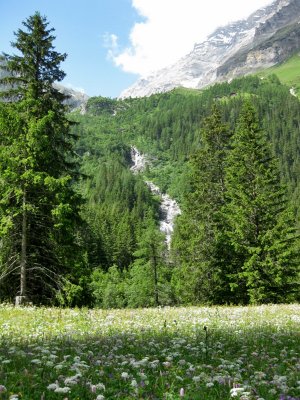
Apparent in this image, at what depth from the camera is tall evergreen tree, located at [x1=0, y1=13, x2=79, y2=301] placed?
1839 centimetres

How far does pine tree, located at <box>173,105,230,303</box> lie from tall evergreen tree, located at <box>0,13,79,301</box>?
44.6ft

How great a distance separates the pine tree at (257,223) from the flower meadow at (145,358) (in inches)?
650

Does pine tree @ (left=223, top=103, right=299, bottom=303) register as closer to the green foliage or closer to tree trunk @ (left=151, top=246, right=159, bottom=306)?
tree trunk @ (left=151, top=246, right=159, bottom=306)

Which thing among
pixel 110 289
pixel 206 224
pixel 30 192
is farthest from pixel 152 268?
pixel 30 192

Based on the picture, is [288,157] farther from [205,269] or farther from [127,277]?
[205,269]

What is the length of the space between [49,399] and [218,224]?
28531 millimetres

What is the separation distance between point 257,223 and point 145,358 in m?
25.7

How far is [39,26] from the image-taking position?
22.9 m

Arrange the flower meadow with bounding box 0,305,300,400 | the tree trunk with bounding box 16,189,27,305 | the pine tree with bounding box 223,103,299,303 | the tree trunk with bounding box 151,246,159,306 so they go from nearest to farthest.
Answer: the flower meadow with bounding box 0,305,300,400 < the tree trunk with bounding box 16,189,27,305 < the pine tree with bounding box 223,103,299,303 < the tree trunk with bounding box 151,246,159,306

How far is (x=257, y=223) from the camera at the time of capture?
29.6m

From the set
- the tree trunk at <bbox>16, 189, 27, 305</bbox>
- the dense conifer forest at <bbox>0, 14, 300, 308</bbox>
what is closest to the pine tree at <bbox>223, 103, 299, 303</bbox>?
the dense conifer forest at <bbox>0, 14, 300, 308</bbox>

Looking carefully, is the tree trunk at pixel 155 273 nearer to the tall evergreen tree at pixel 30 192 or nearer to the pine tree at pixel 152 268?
the pine tree at pixel 152 268

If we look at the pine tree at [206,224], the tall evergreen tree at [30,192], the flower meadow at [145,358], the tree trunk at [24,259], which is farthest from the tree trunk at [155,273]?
the flower meadow at [145,358]

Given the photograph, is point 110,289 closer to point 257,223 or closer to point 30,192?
point 257,223
